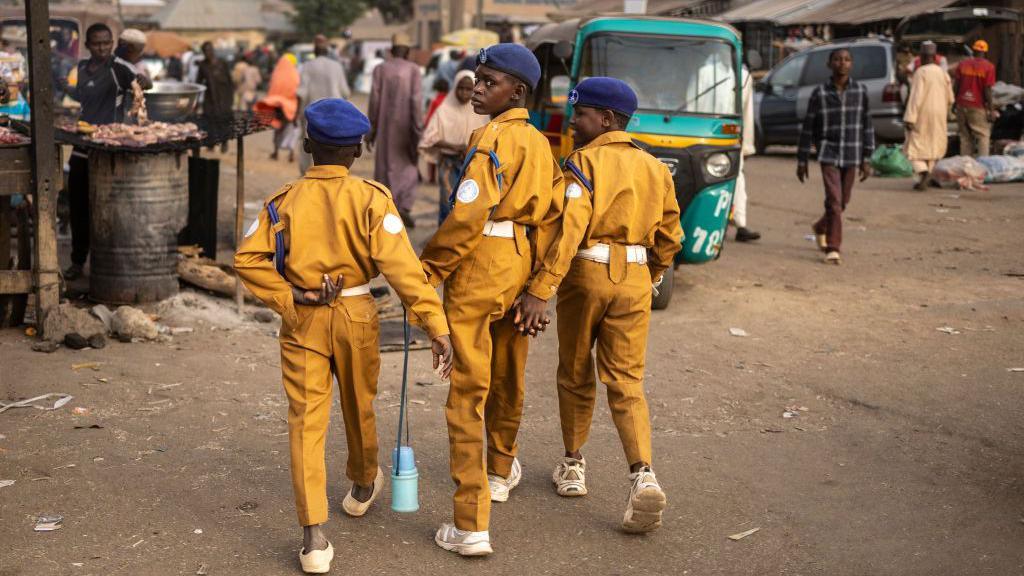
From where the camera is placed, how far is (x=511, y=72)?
443 centimetres

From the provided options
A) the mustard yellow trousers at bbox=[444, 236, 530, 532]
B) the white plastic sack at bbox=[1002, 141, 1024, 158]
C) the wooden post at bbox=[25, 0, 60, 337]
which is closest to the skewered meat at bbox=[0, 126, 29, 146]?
the wooden post at bbox=[25, 0, 60, 337]

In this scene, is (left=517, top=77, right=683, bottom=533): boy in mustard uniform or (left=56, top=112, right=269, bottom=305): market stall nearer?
(left=517, top=77, right=683, bottom=533): boy in mustard uniform

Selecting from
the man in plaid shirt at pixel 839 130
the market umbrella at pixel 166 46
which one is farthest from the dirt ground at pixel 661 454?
the market umbrella at pixel 166 46

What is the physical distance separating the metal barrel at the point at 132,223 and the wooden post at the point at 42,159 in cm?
61

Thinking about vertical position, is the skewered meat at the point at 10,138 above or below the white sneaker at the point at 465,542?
above

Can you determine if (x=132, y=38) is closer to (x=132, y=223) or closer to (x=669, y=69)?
(x=132, y=223)

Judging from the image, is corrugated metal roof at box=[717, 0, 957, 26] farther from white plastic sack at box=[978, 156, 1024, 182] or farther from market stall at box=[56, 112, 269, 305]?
market stall at box=[56, 112, 269, 305]

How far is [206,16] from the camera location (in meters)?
63.9

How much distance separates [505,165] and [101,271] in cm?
478

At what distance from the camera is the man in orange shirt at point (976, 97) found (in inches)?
668

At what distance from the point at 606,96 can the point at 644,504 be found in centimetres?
155

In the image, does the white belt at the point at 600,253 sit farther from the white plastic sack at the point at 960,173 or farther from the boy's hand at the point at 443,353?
the white plastic sack at the point at 960,173

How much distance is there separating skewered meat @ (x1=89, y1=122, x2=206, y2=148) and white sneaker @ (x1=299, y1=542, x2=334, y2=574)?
14.9 feet

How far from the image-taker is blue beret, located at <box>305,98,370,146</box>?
13.5ft
